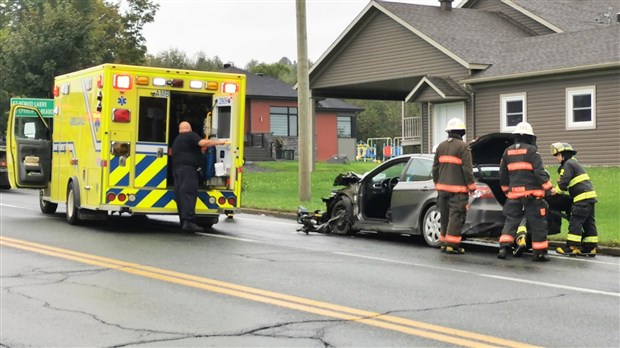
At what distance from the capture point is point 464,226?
501 inches

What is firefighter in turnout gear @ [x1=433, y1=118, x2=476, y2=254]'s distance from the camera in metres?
12.4

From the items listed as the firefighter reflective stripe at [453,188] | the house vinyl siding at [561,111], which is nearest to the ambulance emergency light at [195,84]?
the firefighter reflective stripe at [453,188]

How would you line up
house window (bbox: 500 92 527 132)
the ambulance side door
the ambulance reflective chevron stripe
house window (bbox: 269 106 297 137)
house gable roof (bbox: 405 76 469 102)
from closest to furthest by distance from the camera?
1. the ambulance reflective chevron stripe
2. the ambulance side door
3. house window (bbox: 500 92 527 132)
4. house gable roof (bbox: 405 76 469 102)
5. house window (bbox: 269 106 297 137)

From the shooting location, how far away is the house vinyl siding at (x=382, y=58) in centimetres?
3278

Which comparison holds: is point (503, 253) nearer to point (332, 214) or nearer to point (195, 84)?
point (332, 214)

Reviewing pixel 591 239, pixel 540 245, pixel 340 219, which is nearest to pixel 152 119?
pixel 340 219

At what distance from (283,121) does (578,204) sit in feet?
138

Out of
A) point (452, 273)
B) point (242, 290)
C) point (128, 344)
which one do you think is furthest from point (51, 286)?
point (452, 273)

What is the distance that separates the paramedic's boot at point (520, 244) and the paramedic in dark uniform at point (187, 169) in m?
5.14

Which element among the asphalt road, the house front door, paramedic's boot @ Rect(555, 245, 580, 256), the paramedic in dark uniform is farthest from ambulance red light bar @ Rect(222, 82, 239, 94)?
the house front door

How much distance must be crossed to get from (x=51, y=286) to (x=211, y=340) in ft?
10.0

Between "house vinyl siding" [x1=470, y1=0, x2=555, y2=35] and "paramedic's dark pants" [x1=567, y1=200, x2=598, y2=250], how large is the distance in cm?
2379

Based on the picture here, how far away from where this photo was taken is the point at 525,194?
12.0 m

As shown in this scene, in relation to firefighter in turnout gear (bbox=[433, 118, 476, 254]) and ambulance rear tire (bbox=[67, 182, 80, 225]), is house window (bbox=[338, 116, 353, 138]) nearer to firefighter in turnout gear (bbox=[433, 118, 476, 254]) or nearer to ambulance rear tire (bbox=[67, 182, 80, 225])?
ambulance rear tire (bbox=[67, 182, 80, 225])
